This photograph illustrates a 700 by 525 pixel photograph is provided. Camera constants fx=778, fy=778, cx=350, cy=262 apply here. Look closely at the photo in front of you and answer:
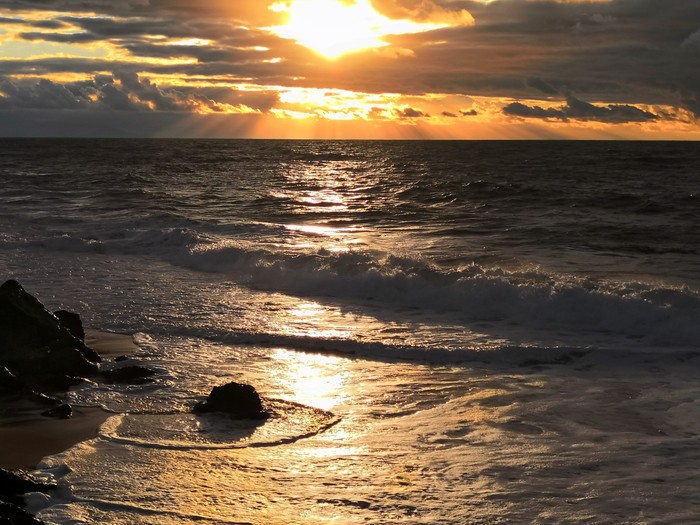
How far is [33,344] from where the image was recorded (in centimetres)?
945

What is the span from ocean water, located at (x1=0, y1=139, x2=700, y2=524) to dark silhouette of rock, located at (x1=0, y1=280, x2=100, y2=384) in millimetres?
638

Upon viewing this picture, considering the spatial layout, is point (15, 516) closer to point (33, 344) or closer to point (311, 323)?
point (33, 344)

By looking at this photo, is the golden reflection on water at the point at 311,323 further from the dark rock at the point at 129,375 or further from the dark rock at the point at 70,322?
the dark rock at the point at 70,322

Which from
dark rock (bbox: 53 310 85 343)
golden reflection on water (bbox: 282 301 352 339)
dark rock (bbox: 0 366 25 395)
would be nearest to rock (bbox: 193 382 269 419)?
dark rock (bbox: 0 366 25 395)

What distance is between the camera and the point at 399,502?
5.93 metres

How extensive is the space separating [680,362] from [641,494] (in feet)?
16.6

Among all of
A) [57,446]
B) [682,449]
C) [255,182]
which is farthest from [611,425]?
[255,182]

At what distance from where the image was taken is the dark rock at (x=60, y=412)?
7.99 metres

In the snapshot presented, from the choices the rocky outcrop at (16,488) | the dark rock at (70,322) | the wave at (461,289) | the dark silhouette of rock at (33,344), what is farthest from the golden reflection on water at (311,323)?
the rocky outcrop at (16,488)

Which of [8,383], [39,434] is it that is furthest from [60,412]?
[8,383]

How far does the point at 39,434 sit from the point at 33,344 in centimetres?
228

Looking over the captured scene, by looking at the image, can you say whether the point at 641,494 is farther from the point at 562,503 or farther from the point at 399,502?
the point at 399,502

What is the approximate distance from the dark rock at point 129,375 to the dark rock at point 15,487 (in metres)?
3.26

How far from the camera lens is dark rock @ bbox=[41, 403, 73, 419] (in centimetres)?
799
